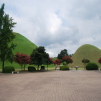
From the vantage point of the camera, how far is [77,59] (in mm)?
77000

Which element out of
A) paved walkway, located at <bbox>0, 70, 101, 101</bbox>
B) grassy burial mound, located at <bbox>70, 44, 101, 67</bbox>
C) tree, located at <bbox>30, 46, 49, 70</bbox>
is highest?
grassy burial mound, located at <bbox>70, 44, 101, 67</bbox>

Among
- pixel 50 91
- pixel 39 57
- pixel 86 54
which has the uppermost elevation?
pixel 86 54

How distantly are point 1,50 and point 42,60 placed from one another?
10.1m

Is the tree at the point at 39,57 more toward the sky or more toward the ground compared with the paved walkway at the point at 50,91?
more toward the sky

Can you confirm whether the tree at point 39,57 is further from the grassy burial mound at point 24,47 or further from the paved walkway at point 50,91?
the grassy burial mound at point 24,47

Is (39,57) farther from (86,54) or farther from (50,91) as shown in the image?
(86,54)

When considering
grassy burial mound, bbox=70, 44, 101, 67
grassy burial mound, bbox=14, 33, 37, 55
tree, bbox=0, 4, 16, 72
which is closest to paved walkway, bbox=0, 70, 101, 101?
tree, bbox=0, 4, 16, 72

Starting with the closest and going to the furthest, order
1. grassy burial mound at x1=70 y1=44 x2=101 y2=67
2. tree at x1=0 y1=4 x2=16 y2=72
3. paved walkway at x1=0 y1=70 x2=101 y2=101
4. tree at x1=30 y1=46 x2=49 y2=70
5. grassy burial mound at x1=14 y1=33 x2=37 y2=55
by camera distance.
A: paved walkway at x1=0 y1=70 x2=101 y2=101, tree at x1=0 y1=4 x2=16 y2=72, tree at x1=30 y1=46 x2=49 y2=70, grassy burial mound at x1=14 y1=33 x2=37 y2=55, grassy burial mound at x1=70 y1=44 x2=101 y2=67

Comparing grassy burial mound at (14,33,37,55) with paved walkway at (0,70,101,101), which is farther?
grassy burial mound at (14,33,37,55)

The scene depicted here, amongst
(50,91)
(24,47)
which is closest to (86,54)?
(24,47)

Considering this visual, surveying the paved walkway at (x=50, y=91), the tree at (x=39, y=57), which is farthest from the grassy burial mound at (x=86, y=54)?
the paved walkway at (x=50, y=91)

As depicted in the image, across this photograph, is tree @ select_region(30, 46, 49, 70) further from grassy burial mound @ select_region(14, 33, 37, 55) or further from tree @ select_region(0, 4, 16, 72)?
grassy burial mound @ select_region(14, 33, 37, 55)

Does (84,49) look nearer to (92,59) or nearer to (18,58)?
(92,59)

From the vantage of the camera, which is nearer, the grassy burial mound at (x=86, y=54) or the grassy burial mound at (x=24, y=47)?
the grassy burial mound at (x=24, y=47)
